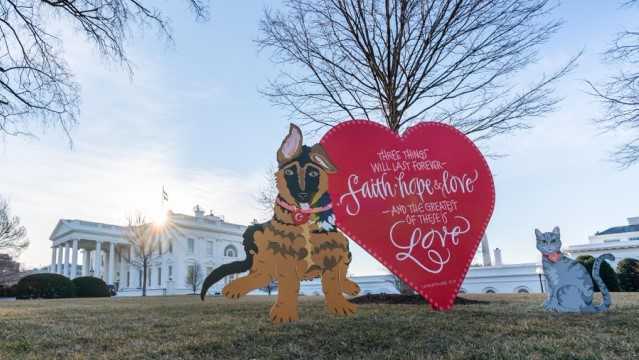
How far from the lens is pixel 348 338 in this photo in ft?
16.3

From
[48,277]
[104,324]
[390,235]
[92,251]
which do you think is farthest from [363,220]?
[92,251]

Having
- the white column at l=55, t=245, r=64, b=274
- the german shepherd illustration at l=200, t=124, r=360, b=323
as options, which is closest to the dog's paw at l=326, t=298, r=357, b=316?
the german shepherd illustration at l=200, t=124, r=360, b=323

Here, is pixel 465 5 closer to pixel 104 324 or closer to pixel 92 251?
pixel 104 324

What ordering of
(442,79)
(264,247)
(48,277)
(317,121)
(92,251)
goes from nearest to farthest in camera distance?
(264,247)
(442,79)
(317,121)
(48,277)
(92,251)

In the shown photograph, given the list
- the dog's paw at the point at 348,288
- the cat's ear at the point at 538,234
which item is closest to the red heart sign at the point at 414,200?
the dog's paw at the point at 348,288

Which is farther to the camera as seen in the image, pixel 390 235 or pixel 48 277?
pixel 48 277

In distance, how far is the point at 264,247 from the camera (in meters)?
6.28

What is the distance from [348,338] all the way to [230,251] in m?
57.9

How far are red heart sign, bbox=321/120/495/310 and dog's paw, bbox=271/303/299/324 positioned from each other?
134 cm

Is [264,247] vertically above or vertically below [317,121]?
below

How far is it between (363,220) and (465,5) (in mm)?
8081

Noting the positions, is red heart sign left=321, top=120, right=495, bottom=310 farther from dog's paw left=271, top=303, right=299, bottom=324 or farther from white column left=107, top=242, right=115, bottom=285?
white column left=107, top=242, right=115, bottom=285

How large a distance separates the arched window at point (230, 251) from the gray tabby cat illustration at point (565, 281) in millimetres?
55723

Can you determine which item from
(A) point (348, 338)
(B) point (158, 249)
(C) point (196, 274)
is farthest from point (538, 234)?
(B) point (158, 249)
